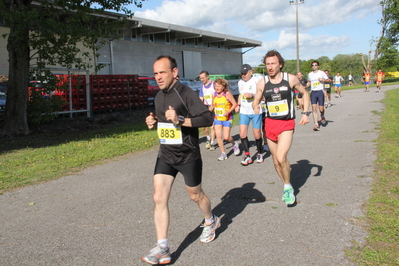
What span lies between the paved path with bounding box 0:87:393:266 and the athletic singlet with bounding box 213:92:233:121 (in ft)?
3.76

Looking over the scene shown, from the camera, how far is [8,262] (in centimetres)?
386

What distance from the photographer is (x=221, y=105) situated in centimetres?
888

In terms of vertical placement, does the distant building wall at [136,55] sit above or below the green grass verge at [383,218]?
above

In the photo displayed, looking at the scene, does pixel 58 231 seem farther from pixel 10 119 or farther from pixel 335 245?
pixel 10 119

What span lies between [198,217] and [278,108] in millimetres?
1957

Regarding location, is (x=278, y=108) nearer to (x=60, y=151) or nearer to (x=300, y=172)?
(x=300, y=172)

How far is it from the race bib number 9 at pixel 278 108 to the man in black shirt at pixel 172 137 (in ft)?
Result: 6.50

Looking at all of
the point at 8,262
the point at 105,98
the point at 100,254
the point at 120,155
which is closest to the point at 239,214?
the point at 100,254

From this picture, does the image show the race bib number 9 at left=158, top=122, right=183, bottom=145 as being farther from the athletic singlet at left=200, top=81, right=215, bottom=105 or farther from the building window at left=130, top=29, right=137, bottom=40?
the building window at left=130, top=29, right=137, bottom=40

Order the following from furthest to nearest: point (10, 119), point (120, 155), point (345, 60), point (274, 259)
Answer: point (345, 60) → point (10, 119) → point (120, 155) → point (274, 259)

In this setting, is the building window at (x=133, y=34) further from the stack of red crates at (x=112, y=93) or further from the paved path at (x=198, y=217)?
the paved path at (x=198, y=217)

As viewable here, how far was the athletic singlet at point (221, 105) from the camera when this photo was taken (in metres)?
8.83

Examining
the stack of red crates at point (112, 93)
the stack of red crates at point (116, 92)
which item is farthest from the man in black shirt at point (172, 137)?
the stack of red crates at point (116, 92)

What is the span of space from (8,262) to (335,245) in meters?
3.25
